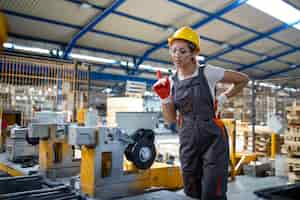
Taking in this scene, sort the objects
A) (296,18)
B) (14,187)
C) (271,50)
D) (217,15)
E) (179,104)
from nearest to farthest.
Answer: (179,104) < (14,187) < (217,15) < (296,18) < (271,50)

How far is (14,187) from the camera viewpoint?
9.98 ft

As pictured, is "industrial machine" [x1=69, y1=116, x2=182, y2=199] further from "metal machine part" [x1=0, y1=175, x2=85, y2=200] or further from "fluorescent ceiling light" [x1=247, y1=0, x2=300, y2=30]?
"fluorescent ceiling light" [x1=247, y1=0, x2=300, y2=30]

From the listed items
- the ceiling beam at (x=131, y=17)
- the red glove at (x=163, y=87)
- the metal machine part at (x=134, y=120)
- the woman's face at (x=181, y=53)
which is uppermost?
the ceiling beam at (x=131, y=17)

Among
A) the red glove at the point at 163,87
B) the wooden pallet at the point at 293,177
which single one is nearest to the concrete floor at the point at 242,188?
the wooden pallet at the point at 293,177

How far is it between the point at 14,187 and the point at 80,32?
20.3ft

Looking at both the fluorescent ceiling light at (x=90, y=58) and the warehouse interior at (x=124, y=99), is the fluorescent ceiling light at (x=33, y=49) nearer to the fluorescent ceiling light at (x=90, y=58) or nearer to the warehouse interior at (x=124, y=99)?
the warehouse interior at (x=124, y=99)

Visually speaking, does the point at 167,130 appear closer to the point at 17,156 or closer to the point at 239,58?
the point at 239,58

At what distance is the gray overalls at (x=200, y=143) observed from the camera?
62.2 inches

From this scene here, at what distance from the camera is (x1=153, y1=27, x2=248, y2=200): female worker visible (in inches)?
62.5

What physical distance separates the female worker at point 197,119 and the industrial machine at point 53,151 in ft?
6.03

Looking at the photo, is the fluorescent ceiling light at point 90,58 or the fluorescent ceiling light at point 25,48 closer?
the fluorescent ceiling light at point 25,48

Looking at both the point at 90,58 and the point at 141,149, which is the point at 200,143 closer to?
the point at 141,149

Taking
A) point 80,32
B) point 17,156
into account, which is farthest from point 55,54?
point 17,156

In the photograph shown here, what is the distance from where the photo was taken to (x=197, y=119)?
1663mm
